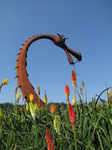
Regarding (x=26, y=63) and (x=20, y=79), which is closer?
(x=20, y=79)

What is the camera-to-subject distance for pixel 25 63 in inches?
244

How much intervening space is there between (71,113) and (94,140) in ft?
3.12

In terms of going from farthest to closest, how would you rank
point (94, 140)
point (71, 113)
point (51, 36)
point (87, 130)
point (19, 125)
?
point (51, 36) < point (19, 125) < point (87, 130) < point (94, 140) < point (71, 113)

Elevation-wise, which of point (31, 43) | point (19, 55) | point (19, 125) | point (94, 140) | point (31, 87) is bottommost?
point (94, 140)

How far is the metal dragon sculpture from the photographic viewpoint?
5637 mm

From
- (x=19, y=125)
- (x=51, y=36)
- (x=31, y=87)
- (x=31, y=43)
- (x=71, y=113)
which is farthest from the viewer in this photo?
(x=51, y=36)

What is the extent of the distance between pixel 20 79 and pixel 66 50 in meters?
2.53

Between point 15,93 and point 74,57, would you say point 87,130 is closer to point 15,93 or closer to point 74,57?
point 15,93

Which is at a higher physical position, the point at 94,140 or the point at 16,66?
the point at 16,66

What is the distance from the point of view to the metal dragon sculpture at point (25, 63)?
5637 millimetres

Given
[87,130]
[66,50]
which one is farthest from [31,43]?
[87,130]

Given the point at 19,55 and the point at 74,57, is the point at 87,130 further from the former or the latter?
the point at 74,57

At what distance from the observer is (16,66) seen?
6.24 meters

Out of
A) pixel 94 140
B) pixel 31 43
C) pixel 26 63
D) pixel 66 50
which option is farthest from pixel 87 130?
pixel 66 50
